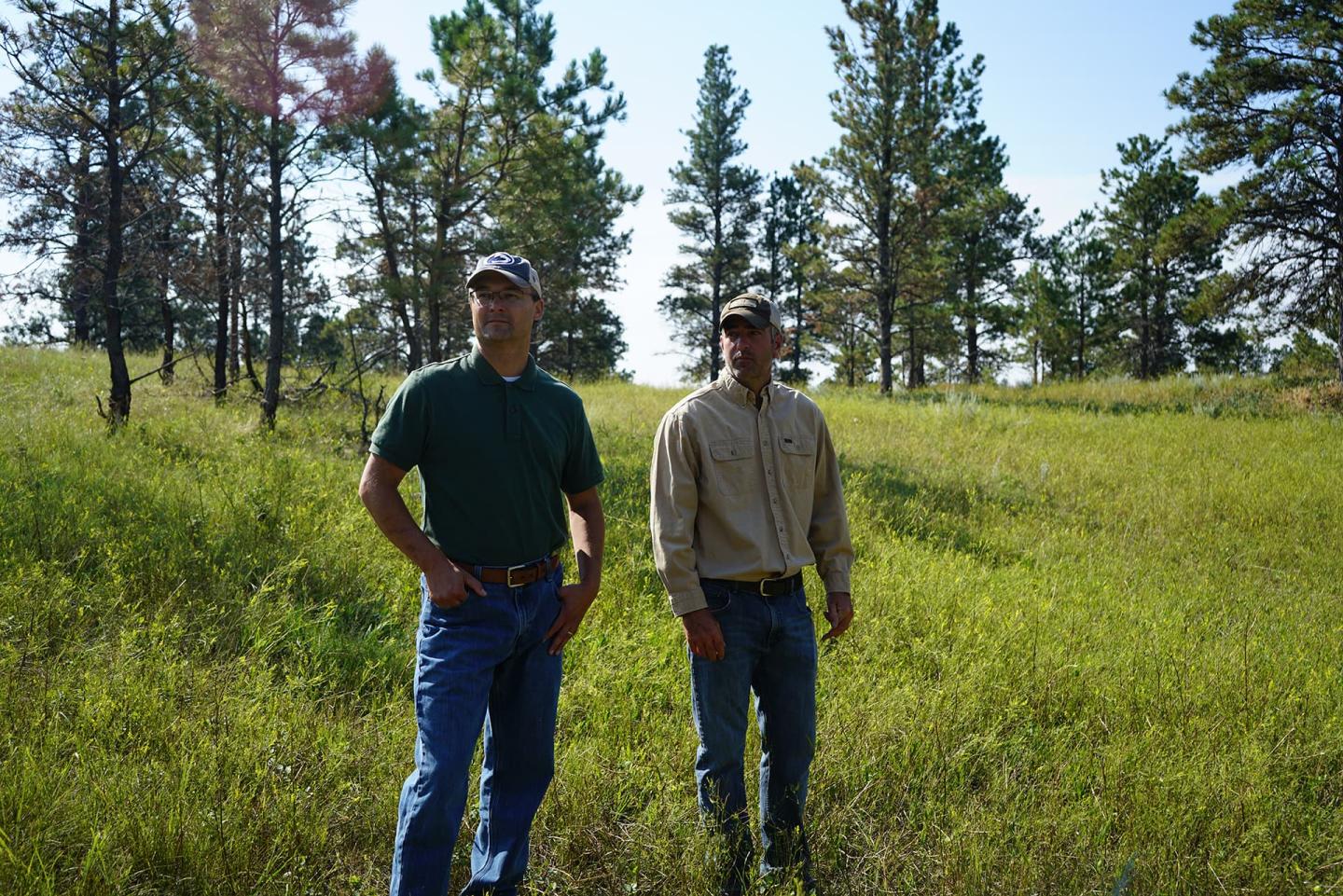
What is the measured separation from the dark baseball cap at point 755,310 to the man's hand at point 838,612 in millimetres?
1109

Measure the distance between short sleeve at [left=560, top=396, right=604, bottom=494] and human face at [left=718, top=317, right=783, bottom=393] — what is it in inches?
24.3

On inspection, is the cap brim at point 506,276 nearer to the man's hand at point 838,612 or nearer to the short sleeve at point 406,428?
the short sleeve at point 406,428

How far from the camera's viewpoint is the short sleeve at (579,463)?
292cm

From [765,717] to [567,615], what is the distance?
0.88m

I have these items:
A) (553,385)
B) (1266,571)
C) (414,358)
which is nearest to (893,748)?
(553,385)

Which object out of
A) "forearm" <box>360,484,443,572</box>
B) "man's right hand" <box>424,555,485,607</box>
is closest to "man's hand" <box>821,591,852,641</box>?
"man's right hand" <box>424,555,485,607</box>

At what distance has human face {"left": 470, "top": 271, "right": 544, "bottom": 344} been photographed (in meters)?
2.69

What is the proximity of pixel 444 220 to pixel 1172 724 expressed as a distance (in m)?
14.6

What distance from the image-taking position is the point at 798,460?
304 centimetres

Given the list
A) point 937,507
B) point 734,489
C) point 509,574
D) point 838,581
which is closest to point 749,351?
point 734,489

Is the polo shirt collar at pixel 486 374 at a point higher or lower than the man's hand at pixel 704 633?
higher

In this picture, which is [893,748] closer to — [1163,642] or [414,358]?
[1163,642]

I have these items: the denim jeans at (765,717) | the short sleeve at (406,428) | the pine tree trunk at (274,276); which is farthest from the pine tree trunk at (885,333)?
the short sleeve at (406,428)

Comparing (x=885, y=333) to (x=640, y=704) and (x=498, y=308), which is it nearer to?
(x=640, y=704)
